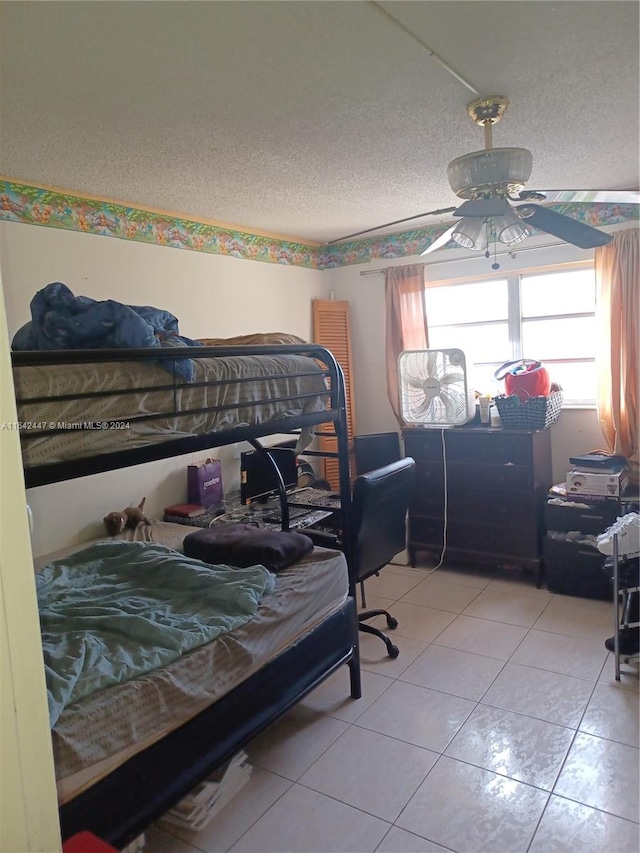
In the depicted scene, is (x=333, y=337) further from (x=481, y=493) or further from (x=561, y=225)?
(x=561, y=225)

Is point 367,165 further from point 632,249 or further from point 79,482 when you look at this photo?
point 79,482

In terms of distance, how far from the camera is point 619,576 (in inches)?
105

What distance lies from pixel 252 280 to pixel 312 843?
3.38 metres

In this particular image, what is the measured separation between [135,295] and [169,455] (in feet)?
6.54

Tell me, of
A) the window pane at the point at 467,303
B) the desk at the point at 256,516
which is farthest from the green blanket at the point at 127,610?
the window pane at the point at 467,303

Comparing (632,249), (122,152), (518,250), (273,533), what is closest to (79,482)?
(273,533)

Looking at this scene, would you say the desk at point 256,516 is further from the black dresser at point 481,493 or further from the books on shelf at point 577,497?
the books on shelf at point 577,497

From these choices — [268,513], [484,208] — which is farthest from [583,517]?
[484,208]

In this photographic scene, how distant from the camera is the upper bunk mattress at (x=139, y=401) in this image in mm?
1427

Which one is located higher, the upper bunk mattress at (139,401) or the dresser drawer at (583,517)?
the upper bunk mattress at (139,401)

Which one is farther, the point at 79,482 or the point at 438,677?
the point at 79,482

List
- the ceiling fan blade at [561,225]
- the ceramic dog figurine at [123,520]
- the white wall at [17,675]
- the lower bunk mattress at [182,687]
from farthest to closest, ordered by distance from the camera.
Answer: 1. the ceramic dog figurine at [123,520]
2. the ceiling fan blade at [561,225]
3. the lower bunk mattress at [182,687]
4. the white wall at [17,675]

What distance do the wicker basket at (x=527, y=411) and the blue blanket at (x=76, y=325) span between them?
8.51 ft

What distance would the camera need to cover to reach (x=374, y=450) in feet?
13.9
